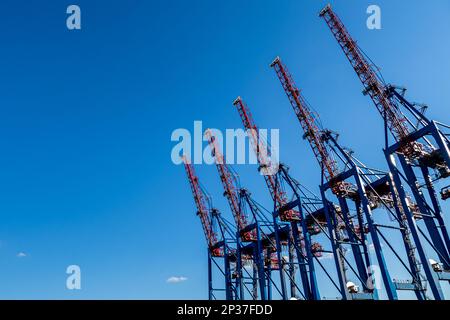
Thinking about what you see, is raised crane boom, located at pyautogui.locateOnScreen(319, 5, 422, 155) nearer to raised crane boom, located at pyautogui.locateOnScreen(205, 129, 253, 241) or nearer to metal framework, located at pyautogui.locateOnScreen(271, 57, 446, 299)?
metal framework, located at pyautogui.locateOnScreen(271, 57, 446, 299)

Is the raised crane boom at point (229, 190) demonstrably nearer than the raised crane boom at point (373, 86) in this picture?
No

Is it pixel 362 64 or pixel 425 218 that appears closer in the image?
pixel 425 218

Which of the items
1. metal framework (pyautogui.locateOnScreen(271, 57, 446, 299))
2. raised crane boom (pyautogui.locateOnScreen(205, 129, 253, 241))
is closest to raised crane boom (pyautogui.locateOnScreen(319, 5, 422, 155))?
metal framework (pyautogui.locateOnScreen(271, 57, 446, 299))

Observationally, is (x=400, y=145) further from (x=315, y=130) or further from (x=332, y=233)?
(x=315, y=130)

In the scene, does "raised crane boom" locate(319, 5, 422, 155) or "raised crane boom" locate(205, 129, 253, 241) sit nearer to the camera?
"raised crane boom" locate(319, 5, 422, 155)

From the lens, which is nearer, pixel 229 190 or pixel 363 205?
pixel 363 205

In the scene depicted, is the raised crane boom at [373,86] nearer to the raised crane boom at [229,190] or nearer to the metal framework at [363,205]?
the metal framework at [363,205]

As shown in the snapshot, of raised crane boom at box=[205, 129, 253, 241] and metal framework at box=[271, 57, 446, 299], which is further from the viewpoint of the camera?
raised crane boom at box=[205, 129, 253, 241]

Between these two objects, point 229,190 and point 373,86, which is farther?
point 229,190

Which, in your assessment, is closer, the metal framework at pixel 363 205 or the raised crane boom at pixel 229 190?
the metal framework at pixel 363 205

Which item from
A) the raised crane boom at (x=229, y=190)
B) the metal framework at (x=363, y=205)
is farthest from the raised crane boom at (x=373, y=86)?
the raised crane boom at (x=229, y=190)

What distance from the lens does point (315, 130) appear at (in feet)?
177
